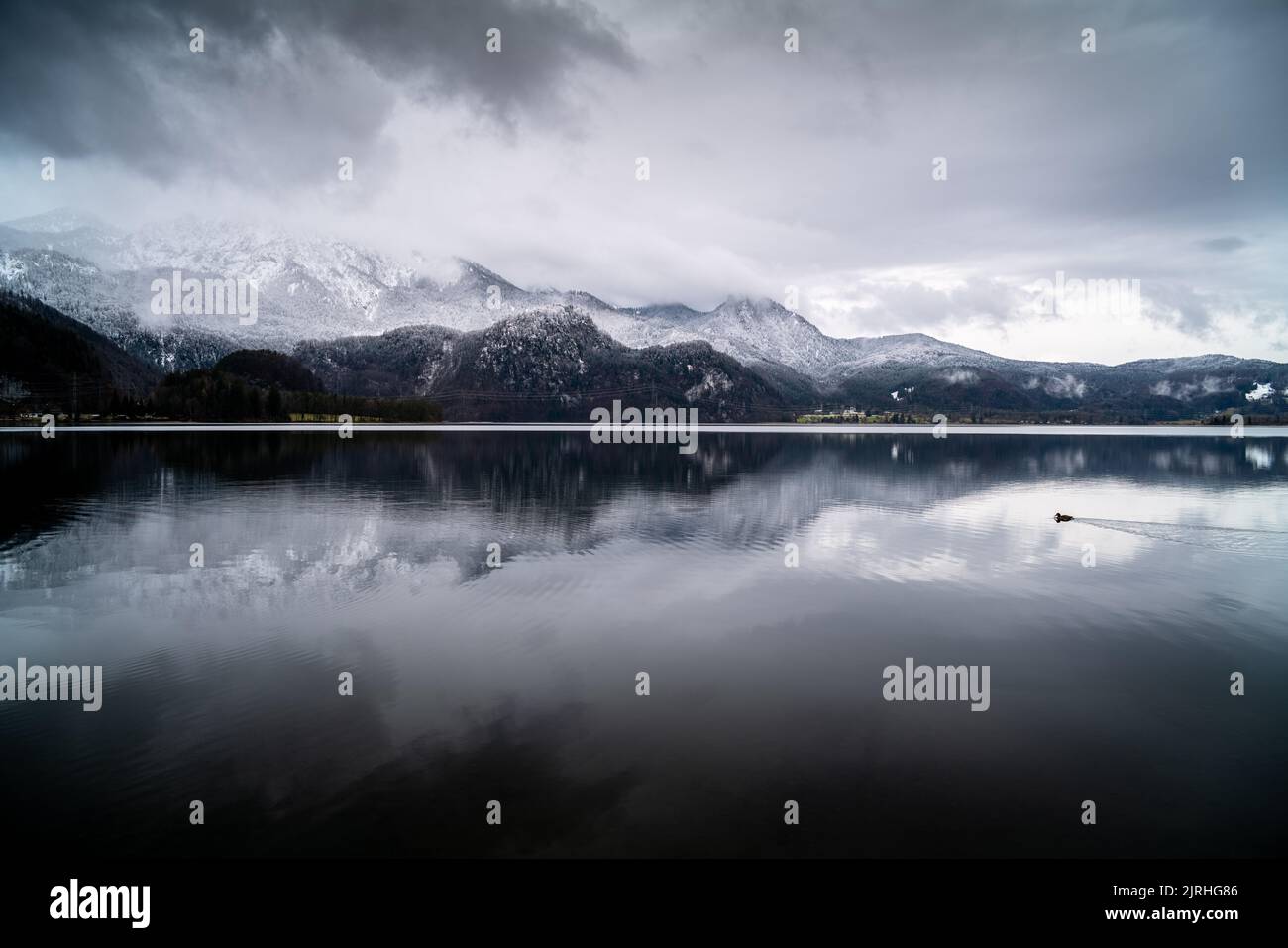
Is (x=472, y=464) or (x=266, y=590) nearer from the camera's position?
(x=266, y=590)

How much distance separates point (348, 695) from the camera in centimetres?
1931

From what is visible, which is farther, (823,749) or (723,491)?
(723,491)

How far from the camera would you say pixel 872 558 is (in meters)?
39.0

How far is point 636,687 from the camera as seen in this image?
20.4 m

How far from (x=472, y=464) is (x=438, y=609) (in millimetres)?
76125

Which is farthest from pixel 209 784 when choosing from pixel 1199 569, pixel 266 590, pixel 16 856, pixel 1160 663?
pixel 1199 569

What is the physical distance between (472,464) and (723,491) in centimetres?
4393

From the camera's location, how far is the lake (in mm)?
13703

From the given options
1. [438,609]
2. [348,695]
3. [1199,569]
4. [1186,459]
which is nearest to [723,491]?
[1199,569]

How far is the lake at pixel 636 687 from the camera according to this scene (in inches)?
539
